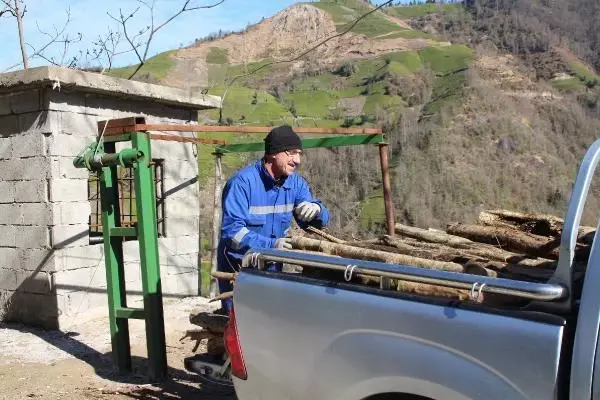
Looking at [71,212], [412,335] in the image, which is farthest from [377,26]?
[412,335]

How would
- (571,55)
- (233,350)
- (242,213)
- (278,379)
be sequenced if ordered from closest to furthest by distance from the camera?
(278,379)
(233,350)
(242,213)
(571,55)

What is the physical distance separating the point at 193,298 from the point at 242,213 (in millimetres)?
4205

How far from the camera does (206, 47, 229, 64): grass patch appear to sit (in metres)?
61.1

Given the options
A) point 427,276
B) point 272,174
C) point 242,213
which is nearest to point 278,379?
point 427,276

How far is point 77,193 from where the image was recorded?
6.87 meters

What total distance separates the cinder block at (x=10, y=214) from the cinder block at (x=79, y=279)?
31.7 inches

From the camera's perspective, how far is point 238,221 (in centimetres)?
426

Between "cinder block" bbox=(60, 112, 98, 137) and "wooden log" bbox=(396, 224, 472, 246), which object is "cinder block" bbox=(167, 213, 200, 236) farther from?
"wooden log" bbox=(396, 224, 472, 246)

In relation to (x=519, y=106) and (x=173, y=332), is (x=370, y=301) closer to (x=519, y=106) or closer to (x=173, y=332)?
(x=173, y=332)

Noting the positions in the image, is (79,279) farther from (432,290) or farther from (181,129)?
(432,290)

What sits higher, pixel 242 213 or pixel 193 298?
pixel 242 213

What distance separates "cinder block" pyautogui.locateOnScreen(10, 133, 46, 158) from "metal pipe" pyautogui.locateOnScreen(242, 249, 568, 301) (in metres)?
4.39

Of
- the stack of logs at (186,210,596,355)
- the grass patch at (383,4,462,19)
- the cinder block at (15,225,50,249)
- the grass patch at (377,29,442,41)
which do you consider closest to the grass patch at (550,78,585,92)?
the grass patch at (377,29,442,41)

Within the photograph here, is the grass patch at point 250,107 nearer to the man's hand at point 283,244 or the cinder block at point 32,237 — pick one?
the cinder block at point 32,237
